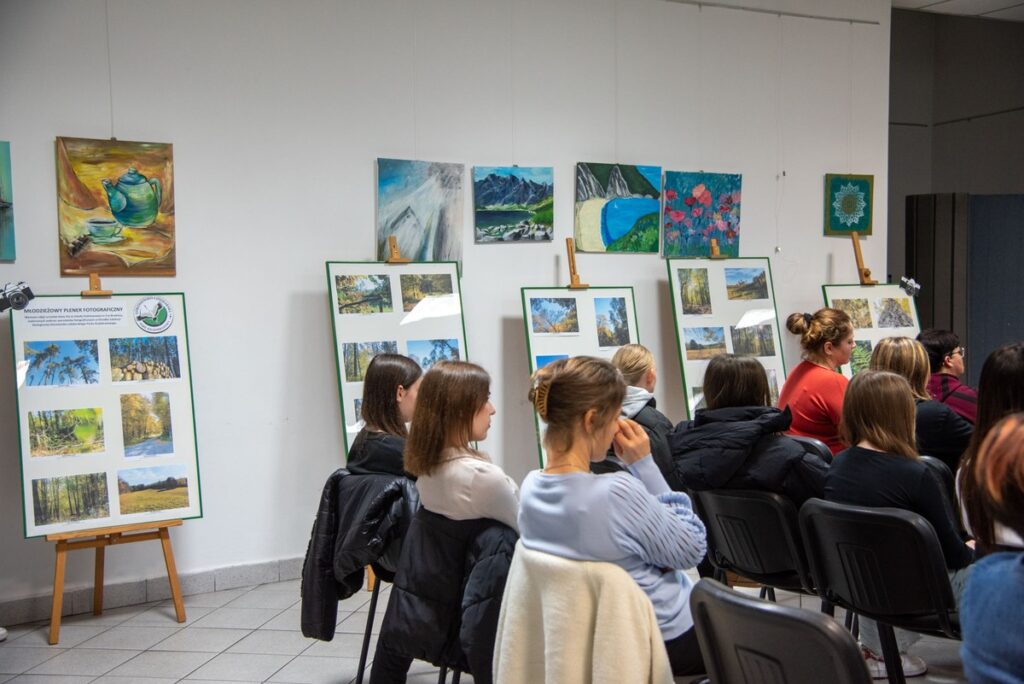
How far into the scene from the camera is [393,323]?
538 cm

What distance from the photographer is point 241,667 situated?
157 inches

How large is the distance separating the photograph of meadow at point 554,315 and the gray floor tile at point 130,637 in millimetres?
2543

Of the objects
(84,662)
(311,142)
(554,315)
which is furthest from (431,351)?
(84,662)

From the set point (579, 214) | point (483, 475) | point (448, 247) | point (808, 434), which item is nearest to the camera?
point (483, 475)

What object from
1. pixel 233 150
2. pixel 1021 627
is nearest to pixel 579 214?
pixel 233 150

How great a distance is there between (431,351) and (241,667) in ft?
6.66

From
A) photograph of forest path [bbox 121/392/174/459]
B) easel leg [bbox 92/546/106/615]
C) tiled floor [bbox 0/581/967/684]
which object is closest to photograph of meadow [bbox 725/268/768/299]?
tiled floor [bbox 0/581/967/684]

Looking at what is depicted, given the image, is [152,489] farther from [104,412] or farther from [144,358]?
[144,358]

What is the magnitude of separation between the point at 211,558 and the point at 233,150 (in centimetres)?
215

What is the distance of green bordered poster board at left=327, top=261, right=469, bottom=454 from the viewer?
5242 mm

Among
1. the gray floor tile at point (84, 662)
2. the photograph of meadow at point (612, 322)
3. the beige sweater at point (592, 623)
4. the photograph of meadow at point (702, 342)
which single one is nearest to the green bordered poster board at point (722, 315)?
the photograph of meadow at point (702, 342)

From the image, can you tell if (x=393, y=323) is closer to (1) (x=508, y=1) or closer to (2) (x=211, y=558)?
(2) (x=211, y=558)

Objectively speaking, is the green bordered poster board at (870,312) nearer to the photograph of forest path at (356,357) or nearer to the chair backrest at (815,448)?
the chair backrest at (815,448)

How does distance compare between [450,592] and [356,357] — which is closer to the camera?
[450,592]
